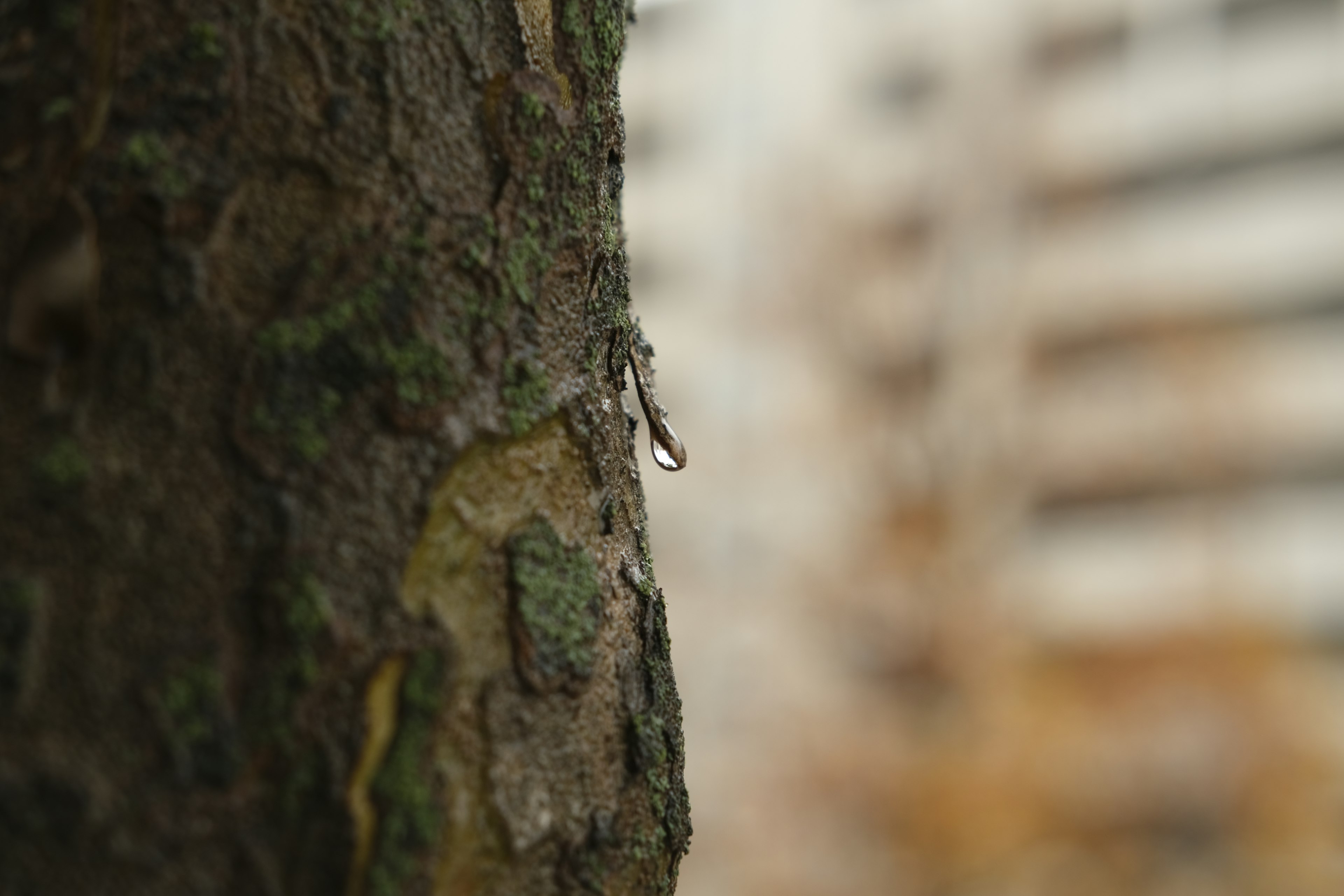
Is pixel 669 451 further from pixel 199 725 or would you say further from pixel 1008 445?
pixel 1008 445

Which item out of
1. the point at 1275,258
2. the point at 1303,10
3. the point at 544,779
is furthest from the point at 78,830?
the point at 1303,10

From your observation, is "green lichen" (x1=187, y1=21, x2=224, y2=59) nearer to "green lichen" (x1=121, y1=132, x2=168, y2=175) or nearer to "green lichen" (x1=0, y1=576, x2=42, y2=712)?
"green lichen" (x1=121, y1=132, x2=168, y2=175)

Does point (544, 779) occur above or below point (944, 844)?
below

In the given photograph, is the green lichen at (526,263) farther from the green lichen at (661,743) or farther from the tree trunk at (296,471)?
the green lichen at (661,743)

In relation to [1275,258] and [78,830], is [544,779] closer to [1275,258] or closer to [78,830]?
[78,830]

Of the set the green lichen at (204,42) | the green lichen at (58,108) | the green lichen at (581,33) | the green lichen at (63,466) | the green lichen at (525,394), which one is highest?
the green lichen at (581,33)

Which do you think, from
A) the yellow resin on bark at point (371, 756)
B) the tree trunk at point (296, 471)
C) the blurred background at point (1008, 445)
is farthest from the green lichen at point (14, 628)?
the blurred background at point (1008, 445)
